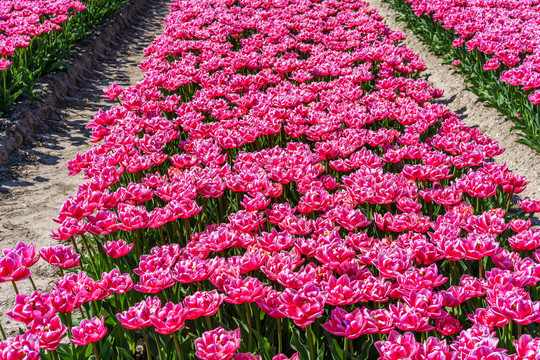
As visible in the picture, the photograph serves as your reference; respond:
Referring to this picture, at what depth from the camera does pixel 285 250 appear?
316 cm

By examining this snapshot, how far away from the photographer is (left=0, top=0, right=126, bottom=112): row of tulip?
7047 millimetres

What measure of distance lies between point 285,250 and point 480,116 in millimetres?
→ 4839

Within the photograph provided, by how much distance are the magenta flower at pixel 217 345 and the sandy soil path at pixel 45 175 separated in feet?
6.83

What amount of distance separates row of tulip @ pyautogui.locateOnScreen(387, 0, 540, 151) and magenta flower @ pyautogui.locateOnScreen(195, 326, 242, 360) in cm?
437

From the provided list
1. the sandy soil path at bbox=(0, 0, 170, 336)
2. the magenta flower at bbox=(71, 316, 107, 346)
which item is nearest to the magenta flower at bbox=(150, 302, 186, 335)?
the magenta flower at bbox=(71, 316, 107, 346)

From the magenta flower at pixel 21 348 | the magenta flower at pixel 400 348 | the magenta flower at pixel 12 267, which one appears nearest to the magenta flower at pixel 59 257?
the magenta flower at pixel 12 267

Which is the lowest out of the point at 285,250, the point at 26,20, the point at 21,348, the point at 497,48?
the point at 285,250

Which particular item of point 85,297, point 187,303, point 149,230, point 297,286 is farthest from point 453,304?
point 149,230

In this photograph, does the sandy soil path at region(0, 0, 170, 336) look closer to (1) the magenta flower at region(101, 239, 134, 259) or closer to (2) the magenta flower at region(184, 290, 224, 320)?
(1) the magenta flower at region(101, 239, 134, 259)

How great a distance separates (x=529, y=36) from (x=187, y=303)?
648 cm

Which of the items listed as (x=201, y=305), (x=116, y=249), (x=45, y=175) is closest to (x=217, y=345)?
(x=201, y=305)

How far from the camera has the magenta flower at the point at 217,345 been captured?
6.72 feet

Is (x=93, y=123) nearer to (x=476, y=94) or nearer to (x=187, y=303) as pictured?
(x=187, y=303)

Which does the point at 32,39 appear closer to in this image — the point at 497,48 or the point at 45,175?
the point at 45,175
